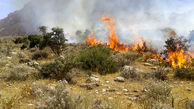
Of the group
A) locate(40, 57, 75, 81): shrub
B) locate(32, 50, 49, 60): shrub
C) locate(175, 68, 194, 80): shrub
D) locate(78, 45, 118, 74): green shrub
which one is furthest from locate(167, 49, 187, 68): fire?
locate(32, 50, 49, 60): shrub

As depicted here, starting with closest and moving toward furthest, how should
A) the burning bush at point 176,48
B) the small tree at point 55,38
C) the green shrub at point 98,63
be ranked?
the green shrub at point 98,63, the burning bush at point 176,48, the small tree at point 55,38

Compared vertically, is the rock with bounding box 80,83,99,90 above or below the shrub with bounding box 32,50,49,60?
below

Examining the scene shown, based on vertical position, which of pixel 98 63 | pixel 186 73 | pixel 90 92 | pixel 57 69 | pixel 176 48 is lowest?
pixel 90 92

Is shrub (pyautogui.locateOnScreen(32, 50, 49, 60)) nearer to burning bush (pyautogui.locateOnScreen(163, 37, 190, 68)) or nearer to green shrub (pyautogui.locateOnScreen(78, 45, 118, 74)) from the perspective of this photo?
green shrub (pyautogui.locateOnScreen(78, 45, 118, 74))

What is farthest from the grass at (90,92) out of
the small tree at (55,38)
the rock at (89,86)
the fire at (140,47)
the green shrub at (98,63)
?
the small tree at (55,38)

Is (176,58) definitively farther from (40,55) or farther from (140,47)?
(40,55)

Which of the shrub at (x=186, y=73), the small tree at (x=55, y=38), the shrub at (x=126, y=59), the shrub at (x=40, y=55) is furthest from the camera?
the small tree at (x=55, y=38)

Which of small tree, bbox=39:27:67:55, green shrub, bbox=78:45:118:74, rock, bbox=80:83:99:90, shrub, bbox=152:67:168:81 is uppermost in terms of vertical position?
small tree, bbox=39:27:67:55

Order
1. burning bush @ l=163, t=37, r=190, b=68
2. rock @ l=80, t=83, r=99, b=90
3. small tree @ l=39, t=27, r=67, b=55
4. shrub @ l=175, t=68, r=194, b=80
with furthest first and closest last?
small tree @ l=39, t=27, r=67, b=55 < burning bush @ l=163, t=37, r=190, b=68 < shrub @ l=175, t=68, r=194, b=80 < rock @ l=80, t=83, r=99, b=90

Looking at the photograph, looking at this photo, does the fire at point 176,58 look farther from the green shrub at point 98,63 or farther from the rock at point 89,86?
the rock at point 89,86

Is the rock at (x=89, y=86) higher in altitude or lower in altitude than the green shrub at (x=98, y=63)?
lower

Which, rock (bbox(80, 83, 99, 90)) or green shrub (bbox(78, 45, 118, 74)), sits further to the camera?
green shrub (bbox(78, 45, 118, 74))

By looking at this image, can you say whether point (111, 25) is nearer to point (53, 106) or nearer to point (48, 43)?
point (48, 43)

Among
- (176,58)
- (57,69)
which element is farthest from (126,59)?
(57,69)
